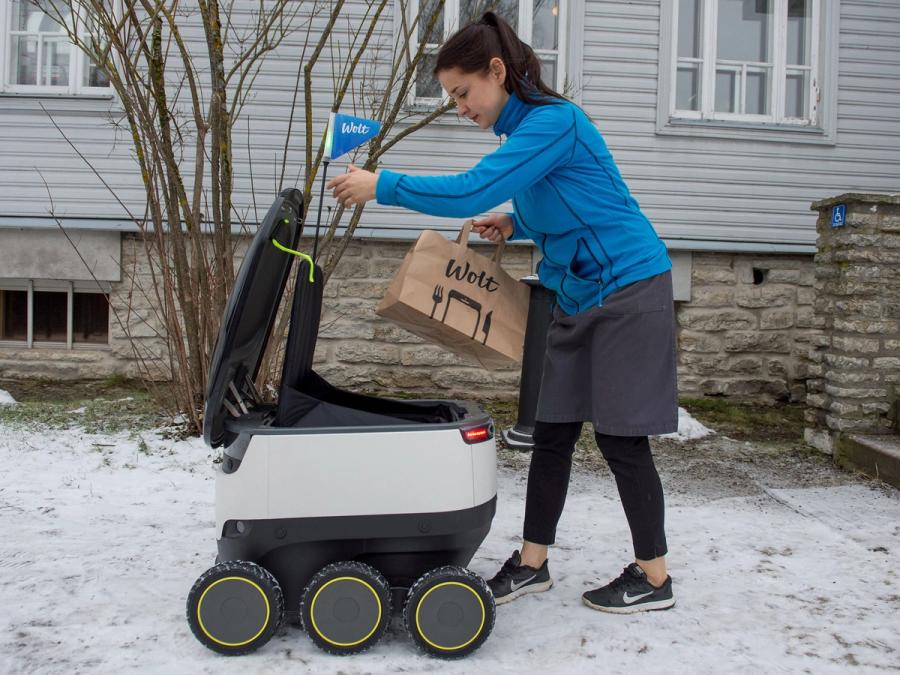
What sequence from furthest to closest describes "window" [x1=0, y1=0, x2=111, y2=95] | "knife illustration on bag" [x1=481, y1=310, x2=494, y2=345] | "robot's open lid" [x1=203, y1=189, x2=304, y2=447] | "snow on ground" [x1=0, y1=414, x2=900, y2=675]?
"window" [x1=0, y1=0, x2=111, y2=95], "knife illustration on bag" [x1=481, y1=310, x2=494, y2=345], "snow on ground" [x1=0, y1=414, x2=900, y2=675], "robot's open lid" [x1=203, y1=189, x2=304, y2=447]

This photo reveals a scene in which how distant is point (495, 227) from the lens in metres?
2.85

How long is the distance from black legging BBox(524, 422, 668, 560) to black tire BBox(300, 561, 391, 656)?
68 centimetres

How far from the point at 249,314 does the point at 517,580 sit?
120cm

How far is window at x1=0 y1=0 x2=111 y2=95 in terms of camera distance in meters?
6.79

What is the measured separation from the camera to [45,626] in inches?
96.9

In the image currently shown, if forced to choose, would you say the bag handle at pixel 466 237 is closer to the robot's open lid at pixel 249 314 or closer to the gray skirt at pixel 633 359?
the gray skirt at pixel 633 359

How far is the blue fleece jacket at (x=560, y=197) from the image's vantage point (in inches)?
89.9

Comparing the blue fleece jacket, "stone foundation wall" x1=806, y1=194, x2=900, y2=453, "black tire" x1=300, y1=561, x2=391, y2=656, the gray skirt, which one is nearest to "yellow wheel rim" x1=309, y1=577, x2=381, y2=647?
"black tire" x1=300, y1=561, x2=391, y2=656

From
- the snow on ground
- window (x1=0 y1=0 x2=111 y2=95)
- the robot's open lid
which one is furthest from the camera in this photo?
window (x1=0 y1=0 x2=111 y2=95)

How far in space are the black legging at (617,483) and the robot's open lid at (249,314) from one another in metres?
0.93

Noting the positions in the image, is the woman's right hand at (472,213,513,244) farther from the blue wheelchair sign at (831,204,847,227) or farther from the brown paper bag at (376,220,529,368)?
the blue wheelchair sign at (831,204,847,227)

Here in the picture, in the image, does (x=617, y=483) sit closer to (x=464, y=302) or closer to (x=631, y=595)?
(x=631, y=595)

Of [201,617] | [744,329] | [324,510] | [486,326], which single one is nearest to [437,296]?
[486,326]

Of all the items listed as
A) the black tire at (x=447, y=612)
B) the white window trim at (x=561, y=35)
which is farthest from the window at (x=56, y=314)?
the black tire at (x=447, y=612)
